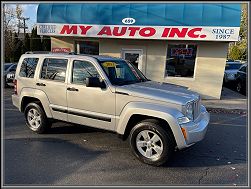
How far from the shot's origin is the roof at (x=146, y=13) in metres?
9.67

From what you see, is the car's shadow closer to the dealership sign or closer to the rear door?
the rear door

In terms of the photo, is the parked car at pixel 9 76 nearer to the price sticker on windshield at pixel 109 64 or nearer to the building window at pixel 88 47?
the building window at pixel 88 47

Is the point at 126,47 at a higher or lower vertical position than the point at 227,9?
lower

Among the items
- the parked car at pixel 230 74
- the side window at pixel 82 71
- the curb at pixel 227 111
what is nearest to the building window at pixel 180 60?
the curb at pixel 227 111

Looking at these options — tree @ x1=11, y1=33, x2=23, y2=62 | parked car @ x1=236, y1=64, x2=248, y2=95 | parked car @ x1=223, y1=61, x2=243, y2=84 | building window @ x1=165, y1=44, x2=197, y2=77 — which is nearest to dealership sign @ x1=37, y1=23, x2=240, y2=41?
building window @ x1=165, y1=44, x2=197, y2=77

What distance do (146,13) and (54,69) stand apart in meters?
6.29

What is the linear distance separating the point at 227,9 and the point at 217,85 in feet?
11.0

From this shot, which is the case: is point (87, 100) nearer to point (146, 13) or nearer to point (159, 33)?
point (159, 33)

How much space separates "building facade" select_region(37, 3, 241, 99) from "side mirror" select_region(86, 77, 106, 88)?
6282mm

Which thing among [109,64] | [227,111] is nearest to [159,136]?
[109,64]

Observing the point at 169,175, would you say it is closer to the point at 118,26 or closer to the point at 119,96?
the point at 119,96

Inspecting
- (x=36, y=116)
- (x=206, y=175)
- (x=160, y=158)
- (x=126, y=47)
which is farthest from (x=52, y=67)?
(x=126, y=47)

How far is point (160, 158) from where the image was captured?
411 cm

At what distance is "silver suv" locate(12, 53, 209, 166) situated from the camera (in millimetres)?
4082
